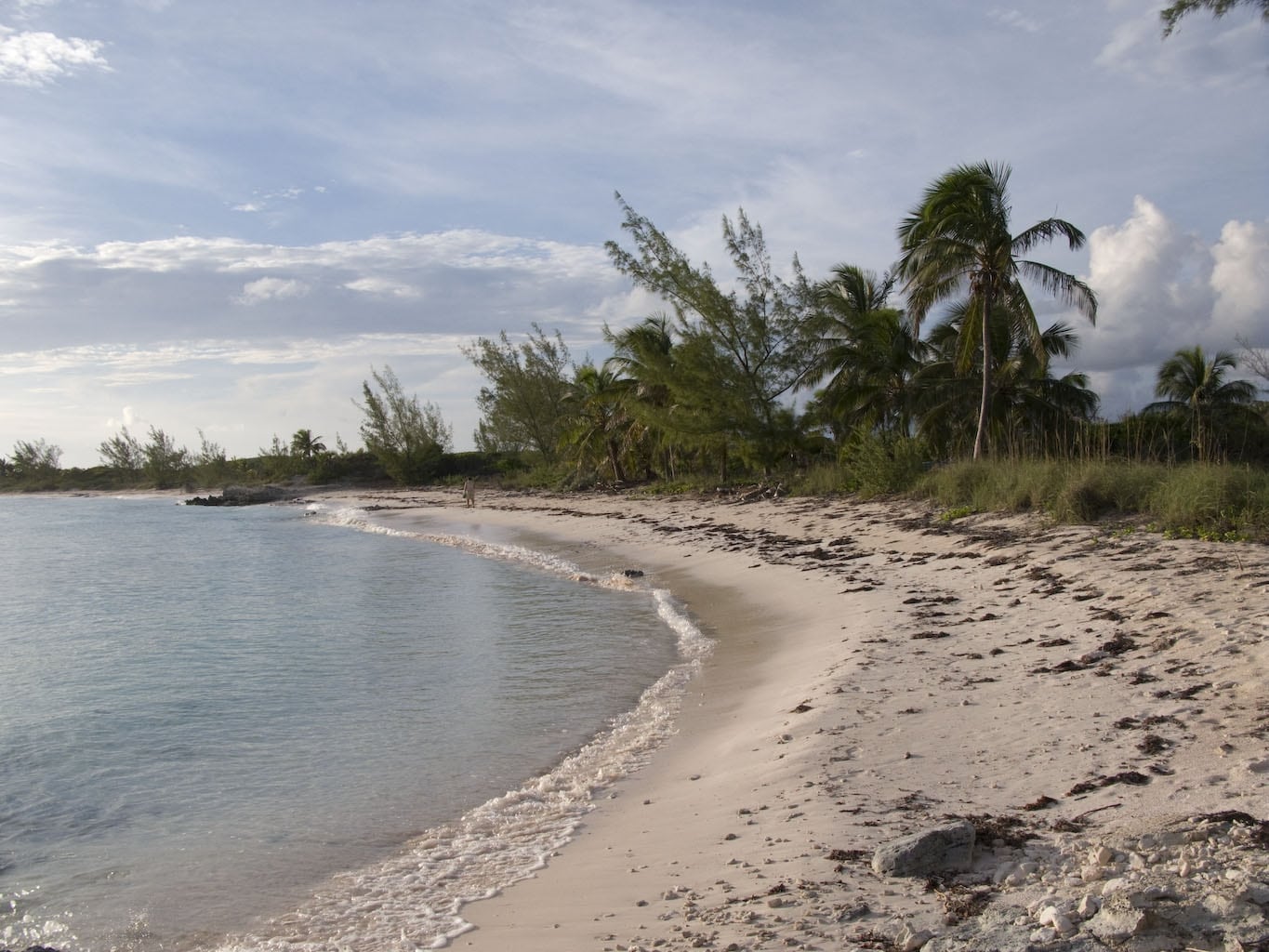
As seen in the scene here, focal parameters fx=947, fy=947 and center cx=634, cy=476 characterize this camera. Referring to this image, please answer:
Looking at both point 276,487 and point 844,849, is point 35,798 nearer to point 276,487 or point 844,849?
point 844,849

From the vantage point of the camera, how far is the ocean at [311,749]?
508 centimetres

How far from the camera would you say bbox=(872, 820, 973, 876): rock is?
12.9 feet

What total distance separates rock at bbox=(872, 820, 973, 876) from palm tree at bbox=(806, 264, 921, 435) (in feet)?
80.0

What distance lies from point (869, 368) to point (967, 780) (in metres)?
24.8

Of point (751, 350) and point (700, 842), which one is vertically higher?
point (751, 350)

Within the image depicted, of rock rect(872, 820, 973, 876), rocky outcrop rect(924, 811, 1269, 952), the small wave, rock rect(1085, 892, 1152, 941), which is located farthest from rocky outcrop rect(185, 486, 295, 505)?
rock rect(1085, 892, 1152, 941)

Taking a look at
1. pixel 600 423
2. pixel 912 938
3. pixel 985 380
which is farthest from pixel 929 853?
pixel 600 423

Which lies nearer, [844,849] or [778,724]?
[844,849]

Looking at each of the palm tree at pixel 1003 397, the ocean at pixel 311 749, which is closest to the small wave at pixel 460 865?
the ocean at pixel 311 749

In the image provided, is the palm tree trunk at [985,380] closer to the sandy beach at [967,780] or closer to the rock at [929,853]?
the sandy beach at [967,780]

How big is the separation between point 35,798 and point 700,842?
534 cm

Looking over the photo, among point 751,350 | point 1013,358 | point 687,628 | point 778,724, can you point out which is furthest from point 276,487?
point 778,724

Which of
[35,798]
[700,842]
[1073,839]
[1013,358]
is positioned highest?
[1013,358]

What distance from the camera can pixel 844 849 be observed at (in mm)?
4367
